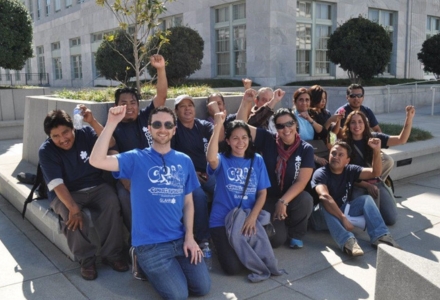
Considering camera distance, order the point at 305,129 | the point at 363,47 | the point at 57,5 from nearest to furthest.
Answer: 1. the point at 305,129
2. the point at 363,47
3. the point at 57,5

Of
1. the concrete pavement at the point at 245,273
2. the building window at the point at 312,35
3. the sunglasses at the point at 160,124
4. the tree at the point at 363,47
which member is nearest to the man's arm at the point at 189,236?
the concrete pavement at the point at 245,273

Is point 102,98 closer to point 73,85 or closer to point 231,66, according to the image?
point 231,66

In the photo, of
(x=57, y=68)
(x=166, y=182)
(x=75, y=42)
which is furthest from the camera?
(x=57, y=68)

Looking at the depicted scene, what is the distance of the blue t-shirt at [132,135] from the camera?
4.59 meters

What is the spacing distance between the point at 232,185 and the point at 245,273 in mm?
793

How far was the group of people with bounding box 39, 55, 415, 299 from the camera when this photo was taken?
347 cm

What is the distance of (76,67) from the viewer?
31312mm

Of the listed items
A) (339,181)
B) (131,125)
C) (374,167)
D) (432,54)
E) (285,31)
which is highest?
(285,31)

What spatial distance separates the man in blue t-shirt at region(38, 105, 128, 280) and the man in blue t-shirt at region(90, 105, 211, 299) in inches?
24.5

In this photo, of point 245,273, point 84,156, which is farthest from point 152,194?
point 245,273

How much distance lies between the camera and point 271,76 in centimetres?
1689

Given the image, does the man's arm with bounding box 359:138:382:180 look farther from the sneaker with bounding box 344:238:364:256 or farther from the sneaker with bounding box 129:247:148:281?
the sneaker with bounding box 129:247:148:281

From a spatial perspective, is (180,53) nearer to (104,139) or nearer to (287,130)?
(287,130)

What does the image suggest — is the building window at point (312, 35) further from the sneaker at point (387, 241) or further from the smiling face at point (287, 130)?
the sneaker at point (387, 241)
